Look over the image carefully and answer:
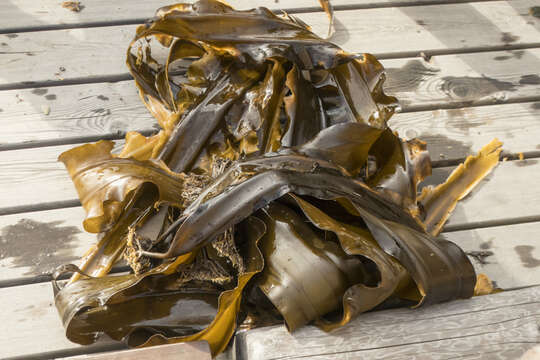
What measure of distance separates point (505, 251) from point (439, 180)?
29 centimetres

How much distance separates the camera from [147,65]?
164cm

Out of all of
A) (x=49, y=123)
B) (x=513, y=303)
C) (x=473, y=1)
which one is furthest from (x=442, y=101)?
(x=49, y=123)

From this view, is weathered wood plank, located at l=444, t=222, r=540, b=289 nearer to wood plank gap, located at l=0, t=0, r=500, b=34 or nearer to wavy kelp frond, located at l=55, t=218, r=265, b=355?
wavy kelp frond, located at l=55, t=218, r=265, b=355

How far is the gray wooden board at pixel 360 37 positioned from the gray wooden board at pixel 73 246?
0.48 m

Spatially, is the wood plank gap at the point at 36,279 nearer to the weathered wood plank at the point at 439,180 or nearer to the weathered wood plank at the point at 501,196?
→ the weathered wood plank at the point at 439,180

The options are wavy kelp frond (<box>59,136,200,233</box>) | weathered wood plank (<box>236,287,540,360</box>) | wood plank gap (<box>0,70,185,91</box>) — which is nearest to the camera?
weathered wood plank (<box>236,287,540,360</box>)

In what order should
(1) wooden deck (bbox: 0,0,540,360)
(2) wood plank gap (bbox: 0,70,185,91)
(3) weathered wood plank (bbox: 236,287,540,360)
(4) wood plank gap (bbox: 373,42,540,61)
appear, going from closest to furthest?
(3) weathered wood plank (bbox: 236,287,540,360), (1) wooden deck (bbox: 0,0,540,360), (2) wood plank gap (bbox: 0,70,185,91), (4) wood plank gap (bbox: 373,42,540,61)

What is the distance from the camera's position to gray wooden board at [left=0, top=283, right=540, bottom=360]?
110 centimetres

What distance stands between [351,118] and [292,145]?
0.60 ft

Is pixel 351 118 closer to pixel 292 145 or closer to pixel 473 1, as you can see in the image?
pixel 292 145

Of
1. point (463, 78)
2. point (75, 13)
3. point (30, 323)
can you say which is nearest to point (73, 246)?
point (30, 323)

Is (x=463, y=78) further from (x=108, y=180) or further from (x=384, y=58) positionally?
(x=108, y=180)

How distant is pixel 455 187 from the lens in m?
1.57

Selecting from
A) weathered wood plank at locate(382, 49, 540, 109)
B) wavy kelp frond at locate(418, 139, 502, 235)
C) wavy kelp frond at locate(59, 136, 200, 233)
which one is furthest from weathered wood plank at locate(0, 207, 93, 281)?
weathered wood plank at locate(382, 49, 540, 109)
